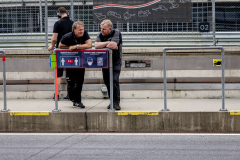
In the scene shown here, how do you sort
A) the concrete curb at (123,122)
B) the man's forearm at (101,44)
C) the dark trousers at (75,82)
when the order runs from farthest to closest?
the dark trousers at (75,82) → the man's forearm at (101,44) → the concrete curb at (123,122)

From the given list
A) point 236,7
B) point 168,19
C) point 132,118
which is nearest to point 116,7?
point 168,19

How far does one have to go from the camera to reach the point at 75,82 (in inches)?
322

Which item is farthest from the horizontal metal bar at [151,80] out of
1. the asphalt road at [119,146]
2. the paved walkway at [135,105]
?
the asphalt road at [119,146]

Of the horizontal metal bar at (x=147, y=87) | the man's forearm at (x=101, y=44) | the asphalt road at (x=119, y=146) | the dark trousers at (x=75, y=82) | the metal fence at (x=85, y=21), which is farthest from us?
the metal fence at (x=85, y=21)

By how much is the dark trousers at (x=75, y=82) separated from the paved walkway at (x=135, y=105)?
248mm

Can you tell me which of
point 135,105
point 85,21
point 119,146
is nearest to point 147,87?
point 135,105

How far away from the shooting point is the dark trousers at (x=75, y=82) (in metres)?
8.11

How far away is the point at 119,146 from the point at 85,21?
468 centimetres

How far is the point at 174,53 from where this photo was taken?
966cm

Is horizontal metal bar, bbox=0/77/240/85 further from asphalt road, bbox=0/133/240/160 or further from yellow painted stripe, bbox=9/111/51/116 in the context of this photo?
asphalt road, bbox=0/133/240/160

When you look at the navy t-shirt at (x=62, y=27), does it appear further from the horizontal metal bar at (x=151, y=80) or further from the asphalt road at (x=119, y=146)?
the asphalt road at (x=119, y=146)

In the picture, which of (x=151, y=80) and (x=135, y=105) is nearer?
(x=135, y=105)

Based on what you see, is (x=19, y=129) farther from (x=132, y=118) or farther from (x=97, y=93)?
(x=97, y=93)

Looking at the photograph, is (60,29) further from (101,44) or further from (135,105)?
Answer: (135,105)
